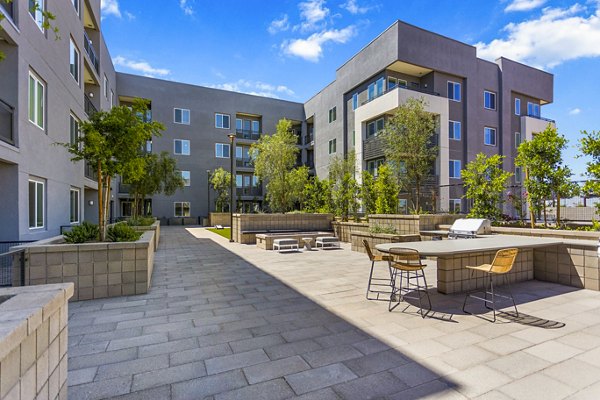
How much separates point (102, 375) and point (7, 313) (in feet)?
5.68

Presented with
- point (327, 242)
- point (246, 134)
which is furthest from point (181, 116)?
Answer: point (327, 242)

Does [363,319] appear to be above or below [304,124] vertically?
below

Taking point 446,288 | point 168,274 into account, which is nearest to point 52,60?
point 168,274

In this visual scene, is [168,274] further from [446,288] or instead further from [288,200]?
[288,200]

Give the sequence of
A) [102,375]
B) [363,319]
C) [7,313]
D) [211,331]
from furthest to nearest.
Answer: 1. [363,319]
2. [211,331]
3. [102,375]
4. [7,313]

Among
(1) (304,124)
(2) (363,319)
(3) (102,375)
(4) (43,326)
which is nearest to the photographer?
(4) (43,326)

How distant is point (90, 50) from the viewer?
55.0 ft

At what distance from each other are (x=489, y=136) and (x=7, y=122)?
2783 centimetres

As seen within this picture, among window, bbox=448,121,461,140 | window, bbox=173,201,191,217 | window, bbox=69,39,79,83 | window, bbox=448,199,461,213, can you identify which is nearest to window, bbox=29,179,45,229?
window, bbox=69,39,79,83

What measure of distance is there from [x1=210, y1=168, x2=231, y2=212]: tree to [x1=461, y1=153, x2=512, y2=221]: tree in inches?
851

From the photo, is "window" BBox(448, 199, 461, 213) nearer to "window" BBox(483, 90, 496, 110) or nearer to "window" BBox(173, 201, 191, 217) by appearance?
"window" BBox(483, 90, 496, 110)

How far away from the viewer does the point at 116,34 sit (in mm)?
21953

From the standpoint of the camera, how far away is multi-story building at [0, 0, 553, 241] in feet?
28.6

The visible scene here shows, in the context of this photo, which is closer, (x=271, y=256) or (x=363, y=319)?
(x=363, y=319)
